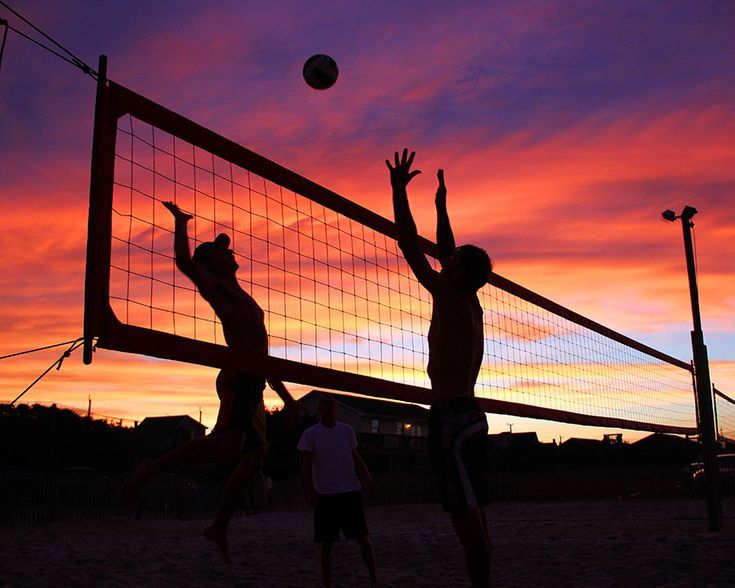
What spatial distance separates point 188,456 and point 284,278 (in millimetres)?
1840

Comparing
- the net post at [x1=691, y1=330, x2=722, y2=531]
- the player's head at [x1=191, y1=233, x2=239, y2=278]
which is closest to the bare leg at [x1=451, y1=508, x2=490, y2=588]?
the player's head at [x1=191, y1=233, x2=239, y2=278]

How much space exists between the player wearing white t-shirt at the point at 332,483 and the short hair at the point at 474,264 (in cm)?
265

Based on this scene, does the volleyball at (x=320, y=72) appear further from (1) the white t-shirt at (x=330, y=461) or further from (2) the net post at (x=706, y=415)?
(2) the net post at (x=706, y=415)

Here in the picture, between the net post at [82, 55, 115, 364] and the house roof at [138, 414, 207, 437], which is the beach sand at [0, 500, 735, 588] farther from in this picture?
the house roof at [138, 414, 207, 437]

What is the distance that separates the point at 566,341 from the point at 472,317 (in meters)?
7.56

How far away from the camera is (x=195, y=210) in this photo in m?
5.10

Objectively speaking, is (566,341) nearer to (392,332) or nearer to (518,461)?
(392,332)

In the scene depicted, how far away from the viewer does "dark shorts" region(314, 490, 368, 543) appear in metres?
5.34

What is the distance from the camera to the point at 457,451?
118 inches

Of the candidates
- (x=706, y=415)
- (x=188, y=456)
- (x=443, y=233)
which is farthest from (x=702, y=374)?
(x=188, y=456)

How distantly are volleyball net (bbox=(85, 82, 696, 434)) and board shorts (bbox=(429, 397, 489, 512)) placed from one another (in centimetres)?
173

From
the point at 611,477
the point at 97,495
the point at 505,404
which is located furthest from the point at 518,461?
the point at 505,404

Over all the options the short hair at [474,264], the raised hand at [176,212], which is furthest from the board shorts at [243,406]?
the short hair at [474,264]

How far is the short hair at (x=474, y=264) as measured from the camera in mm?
3119
